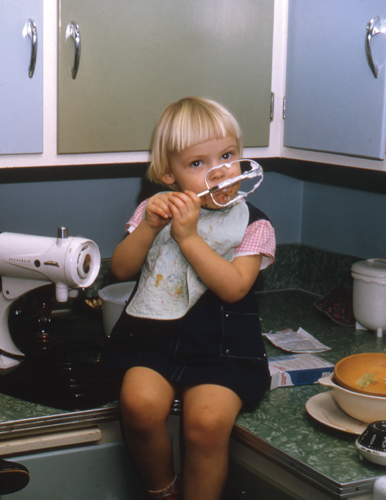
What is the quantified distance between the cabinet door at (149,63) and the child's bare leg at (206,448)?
2.00 ft

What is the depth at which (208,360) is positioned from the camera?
4.11 feet

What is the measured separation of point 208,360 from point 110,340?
0.78ft

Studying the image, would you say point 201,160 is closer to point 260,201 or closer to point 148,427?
point 148,427

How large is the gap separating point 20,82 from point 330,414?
0.89m

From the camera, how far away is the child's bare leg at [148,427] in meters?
1.17

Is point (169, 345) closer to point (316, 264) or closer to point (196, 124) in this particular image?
point (196, 124)

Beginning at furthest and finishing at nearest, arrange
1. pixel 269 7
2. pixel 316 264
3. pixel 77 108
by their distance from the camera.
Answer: pixel 316 264, pixel 269 7, pixel 77 108

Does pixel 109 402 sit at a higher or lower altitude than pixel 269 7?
lower

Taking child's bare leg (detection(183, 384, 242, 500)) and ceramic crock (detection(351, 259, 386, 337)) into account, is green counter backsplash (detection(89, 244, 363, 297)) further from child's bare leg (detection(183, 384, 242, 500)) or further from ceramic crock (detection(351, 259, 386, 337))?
child's bare leg (detection(183, 384, 242, 500))

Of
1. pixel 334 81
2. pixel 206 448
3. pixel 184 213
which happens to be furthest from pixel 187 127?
pixel 206 448

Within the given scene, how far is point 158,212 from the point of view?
49.6 inches

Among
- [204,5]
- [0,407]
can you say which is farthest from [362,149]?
[0,407]

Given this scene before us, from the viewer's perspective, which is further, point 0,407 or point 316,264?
point 316,264

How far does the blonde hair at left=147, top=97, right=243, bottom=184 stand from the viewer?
1277 mm
